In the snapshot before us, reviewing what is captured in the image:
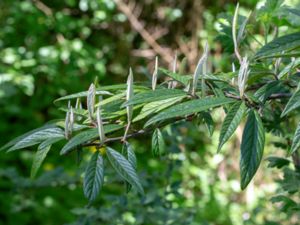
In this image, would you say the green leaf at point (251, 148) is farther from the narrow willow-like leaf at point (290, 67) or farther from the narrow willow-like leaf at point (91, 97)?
the narrow willow-like leaf at point (91, 97)

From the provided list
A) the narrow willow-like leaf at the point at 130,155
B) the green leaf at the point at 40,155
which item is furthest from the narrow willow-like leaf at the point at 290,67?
the green leaf at the point at 40,155

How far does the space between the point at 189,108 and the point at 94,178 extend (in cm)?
18

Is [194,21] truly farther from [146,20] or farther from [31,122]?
[31,122]

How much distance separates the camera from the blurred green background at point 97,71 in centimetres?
322

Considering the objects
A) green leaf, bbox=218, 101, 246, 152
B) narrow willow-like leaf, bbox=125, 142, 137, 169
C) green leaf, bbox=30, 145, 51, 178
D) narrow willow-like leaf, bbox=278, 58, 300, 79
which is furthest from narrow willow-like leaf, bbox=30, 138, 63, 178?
narrow willow-like leaf, bbox=278, 58, 300, 79

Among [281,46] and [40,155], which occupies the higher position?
[281,46]

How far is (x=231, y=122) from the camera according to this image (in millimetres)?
712

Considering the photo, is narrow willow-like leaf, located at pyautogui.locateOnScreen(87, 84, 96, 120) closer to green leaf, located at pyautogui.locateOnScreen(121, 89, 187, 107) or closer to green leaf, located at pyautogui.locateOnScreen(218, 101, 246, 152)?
green leaf, located at pyautogui.locateOnScreen(121, 89, 187, 107)

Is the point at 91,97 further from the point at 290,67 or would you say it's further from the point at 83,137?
the point at 290,67

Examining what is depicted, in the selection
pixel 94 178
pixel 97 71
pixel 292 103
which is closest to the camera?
pixel 292 103

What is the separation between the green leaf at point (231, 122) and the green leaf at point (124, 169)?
122mm

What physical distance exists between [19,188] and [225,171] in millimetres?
2035

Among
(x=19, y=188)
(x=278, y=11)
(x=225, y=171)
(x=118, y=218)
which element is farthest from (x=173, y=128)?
(x=225, y=171)

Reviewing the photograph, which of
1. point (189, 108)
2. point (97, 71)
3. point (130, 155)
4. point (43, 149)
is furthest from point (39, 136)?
point (97, 71)
